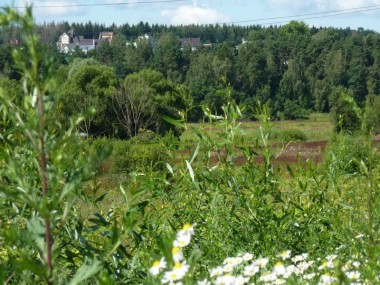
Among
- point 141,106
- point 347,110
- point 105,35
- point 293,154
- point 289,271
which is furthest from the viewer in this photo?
point 105,35

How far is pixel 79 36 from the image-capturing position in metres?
151

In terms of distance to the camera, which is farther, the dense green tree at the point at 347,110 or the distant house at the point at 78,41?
the distant house at the point at 78,41

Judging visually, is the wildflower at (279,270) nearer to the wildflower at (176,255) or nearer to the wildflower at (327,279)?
the wildflower at (327,279)

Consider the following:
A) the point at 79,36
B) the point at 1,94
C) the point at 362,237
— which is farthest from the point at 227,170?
the point at 79,36

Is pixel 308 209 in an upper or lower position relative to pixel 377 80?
upper

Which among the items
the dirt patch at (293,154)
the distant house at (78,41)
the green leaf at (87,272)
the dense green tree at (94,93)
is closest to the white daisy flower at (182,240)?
the green leaf at (87,272)

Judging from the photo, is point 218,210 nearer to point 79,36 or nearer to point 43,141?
point 43,141

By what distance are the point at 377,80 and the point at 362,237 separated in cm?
8485

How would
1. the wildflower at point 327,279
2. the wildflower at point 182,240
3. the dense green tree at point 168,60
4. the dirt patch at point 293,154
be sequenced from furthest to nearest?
the dense green tree at point 168,60 → the dirt patch at point 293,154 → the wildflower at point 327,279 → the wildflower at point 182,240

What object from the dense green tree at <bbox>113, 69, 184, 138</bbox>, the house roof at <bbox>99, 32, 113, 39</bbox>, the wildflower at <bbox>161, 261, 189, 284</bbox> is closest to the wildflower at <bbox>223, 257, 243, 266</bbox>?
the wildflower at <bbox>161, 261, 189, 284</bbox>

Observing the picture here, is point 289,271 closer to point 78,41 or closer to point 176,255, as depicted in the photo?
point 176,255

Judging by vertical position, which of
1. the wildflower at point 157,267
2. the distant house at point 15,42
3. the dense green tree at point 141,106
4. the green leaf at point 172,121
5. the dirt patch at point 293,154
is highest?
the distant house at point 15,42

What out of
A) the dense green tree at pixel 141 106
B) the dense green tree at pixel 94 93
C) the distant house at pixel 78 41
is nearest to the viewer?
the dense green tree at pixel 94 93

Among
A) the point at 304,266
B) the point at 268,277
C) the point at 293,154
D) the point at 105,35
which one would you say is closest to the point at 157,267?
the point at 268,277
